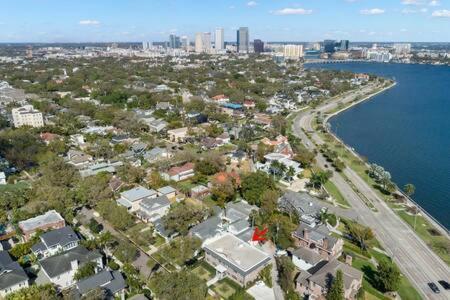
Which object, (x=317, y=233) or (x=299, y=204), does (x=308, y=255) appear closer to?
(x=317, y=233)

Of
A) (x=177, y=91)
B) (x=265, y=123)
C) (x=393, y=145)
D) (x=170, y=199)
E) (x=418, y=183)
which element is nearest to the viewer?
(x=170, y=199)

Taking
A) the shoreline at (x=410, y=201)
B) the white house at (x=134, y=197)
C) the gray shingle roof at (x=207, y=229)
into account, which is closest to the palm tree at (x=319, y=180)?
the shoreline at (x=410, y=201)

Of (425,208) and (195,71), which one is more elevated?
(195,71)

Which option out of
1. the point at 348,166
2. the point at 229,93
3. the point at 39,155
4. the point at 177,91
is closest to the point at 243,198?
the point at 348,166

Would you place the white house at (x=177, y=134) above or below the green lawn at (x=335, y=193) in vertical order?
above

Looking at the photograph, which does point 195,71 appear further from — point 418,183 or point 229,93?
point 418,183

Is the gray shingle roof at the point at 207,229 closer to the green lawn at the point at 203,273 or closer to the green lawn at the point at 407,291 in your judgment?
the green lawn at the point at 203,273
